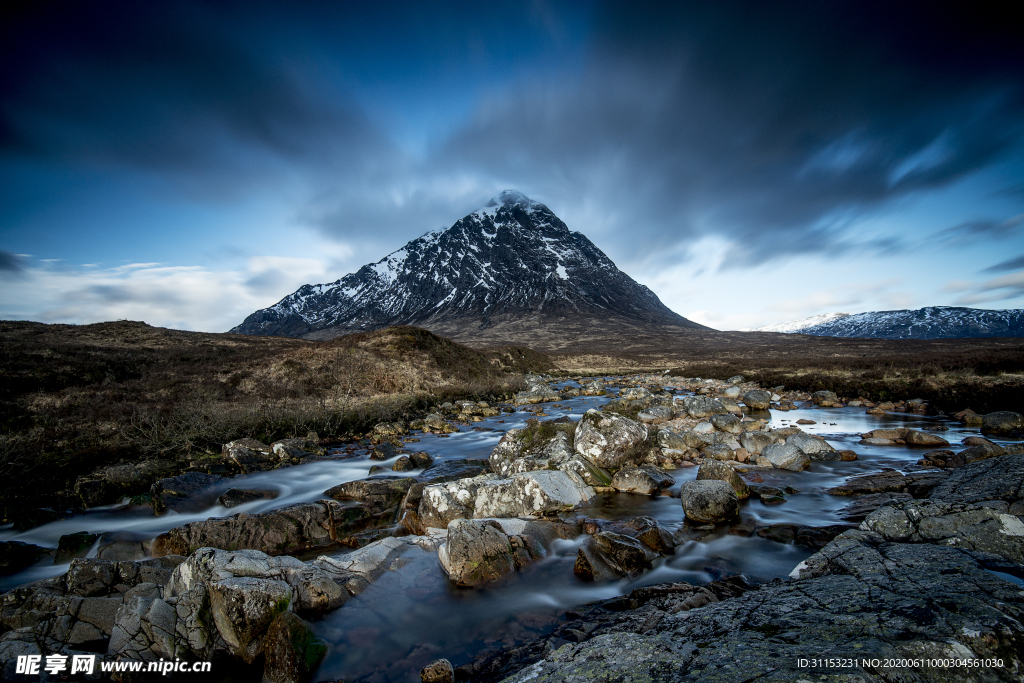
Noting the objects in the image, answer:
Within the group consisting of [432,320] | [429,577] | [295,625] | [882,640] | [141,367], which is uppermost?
[432,320]

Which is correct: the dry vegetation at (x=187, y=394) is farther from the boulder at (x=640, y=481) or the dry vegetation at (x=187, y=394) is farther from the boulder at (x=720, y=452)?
the boulder at (x=720, y=452)

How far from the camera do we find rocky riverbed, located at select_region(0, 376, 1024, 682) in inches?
134

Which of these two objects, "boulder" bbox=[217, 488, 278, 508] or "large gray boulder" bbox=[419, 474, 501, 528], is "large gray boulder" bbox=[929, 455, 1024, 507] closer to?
"large gray boulder" bbox=[419, 474, 501, 528]

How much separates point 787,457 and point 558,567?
8751 millimetres

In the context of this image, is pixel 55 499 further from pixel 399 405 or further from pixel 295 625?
pixel 399 405

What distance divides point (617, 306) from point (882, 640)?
191 m

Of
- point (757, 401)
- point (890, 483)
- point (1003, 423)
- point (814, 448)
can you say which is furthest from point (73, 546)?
point (757, 401)

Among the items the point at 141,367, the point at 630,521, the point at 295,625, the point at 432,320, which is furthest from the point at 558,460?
the point at 432,320

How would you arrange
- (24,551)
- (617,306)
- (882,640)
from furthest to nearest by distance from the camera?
1. (617,306)
2. (24,551)
3. (882,640)

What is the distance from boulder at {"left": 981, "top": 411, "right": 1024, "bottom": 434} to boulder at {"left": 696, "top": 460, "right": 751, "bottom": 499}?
12.0 metres

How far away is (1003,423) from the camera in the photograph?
13906mm

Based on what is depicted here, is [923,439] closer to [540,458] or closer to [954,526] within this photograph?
[954,526]

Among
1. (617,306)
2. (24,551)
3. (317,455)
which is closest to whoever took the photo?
(24,551)

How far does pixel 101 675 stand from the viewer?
454 cm
